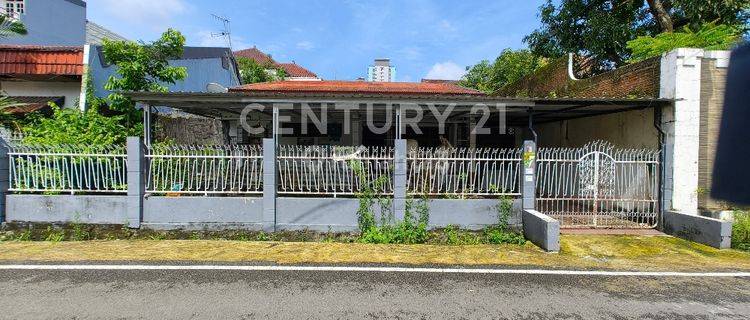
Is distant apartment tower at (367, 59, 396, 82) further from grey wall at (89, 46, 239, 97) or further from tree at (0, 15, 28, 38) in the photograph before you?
tree at (0, 15, 28, 38)

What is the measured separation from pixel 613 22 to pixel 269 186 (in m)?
12.9

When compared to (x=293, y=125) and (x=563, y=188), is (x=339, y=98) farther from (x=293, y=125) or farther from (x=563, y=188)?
(x=293, y=125)

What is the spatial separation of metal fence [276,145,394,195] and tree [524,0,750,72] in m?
10.8

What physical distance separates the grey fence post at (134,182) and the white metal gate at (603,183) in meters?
6.72

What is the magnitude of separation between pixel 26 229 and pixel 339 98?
5490 millimetres

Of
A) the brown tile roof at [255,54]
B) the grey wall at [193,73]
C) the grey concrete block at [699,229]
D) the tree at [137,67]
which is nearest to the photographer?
the grey concrete block at [699,229]

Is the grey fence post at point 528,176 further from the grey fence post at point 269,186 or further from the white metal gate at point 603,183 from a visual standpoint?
the grey fence post at point 269,186

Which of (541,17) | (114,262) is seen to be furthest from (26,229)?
(541,17)

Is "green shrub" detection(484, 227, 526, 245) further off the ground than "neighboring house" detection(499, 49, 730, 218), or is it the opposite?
"neighboring house" detection(499, 49, 730, 218)

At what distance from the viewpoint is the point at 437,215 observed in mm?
6883

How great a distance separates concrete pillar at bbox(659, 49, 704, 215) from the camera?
6891 mm

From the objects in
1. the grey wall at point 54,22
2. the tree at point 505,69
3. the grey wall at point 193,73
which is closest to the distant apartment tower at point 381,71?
the tree at point 505,69

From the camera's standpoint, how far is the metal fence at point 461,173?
6926 millimetres

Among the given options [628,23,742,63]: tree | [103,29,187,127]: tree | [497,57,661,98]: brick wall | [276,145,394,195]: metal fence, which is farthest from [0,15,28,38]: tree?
[628,23,742,63]: tree
